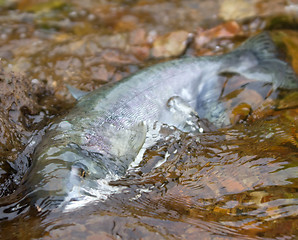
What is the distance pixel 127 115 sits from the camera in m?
3.44

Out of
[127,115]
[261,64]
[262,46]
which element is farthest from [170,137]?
[262,46]

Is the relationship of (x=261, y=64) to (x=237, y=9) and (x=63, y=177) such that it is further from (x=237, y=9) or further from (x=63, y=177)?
(x=63, y=177)

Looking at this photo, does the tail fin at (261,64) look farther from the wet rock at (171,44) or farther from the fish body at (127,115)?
the wet rock at (171,44)

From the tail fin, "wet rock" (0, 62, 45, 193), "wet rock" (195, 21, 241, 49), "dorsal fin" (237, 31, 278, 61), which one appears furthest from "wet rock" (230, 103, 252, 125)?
"wet rock" (0, 62, 45, 193)

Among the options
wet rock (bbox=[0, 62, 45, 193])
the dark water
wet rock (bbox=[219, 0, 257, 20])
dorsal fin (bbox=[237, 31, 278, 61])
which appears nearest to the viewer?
the dark water

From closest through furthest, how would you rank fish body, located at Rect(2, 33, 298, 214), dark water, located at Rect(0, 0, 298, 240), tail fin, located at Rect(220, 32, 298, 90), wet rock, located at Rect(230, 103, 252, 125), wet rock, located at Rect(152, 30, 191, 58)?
dark water, located at Rect(0, 0, 298, 240) → fish body, located at Rect(2, 33, 298, 214) → wet rock, located at Rect(230, 103, 252, 125) → tail fin, located at Rect(220, 32, 298, 90) → wet rock, located at Rect(152, 30, 191, 58)

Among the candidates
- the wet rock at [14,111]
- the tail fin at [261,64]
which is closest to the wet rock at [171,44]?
the tail fin at [261,64]

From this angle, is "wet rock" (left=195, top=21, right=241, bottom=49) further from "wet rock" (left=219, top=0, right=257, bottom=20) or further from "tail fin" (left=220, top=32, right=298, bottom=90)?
"tail fin" (left=220, top=32, right=298, bottom=90)

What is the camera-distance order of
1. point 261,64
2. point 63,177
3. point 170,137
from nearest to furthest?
point 63,177 < point 170,137 < point 261,64

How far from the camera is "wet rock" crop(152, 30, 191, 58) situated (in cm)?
560

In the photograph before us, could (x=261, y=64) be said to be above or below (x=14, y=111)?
below

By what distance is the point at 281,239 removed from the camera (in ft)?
7.31

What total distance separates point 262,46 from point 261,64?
30 centimetres

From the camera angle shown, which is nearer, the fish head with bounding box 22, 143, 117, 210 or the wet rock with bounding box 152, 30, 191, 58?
the fish head with bounding box 22, 143, 117, 210
